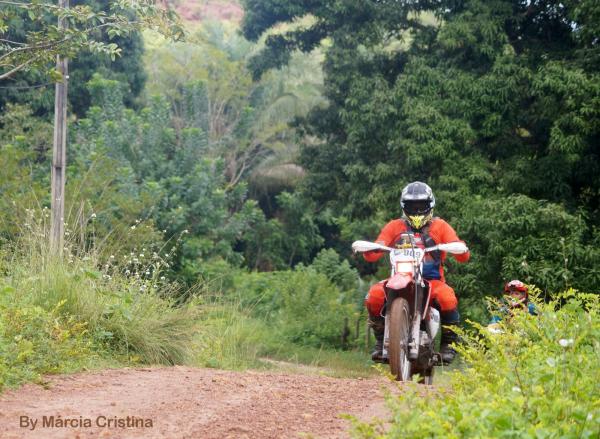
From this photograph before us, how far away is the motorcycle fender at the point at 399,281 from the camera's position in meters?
8.34

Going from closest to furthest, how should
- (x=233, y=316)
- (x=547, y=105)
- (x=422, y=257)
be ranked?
(x=422, y=257), (x=233, y=316), (x=547, y=105)

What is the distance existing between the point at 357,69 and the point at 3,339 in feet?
50.7

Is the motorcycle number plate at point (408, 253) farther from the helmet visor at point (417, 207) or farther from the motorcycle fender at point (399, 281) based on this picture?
the helmet visor at point (417, 207)

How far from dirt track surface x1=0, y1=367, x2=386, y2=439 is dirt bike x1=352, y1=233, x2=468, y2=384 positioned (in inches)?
13.9

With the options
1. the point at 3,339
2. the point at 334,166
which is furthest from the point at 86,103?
the point at 3,339

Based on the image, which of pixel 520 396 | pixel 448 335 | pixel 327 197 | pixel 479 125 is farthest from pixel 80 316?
pixel 327 197

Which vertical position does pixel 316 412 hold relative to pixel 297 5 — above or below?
below

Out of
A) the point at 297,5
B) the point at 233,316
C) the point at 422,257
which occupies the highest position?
the point at 297,5

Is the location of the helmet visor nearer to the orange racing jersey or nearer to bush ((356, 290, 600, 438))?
the orange racing jersey

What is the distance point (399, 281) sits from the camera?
8383mm

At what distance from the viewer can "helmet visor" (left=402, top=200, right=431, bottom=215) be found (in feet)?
30.0

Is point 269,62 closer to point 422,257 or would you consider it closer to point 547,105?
point 547,105

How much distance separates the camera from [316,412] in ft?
22.0

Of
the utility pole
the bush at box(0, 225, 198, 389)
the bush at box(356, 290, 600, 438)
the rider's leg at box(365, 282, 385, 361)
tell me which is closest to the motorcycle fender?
the rider's leg at box(365, 282, 385, 361)
